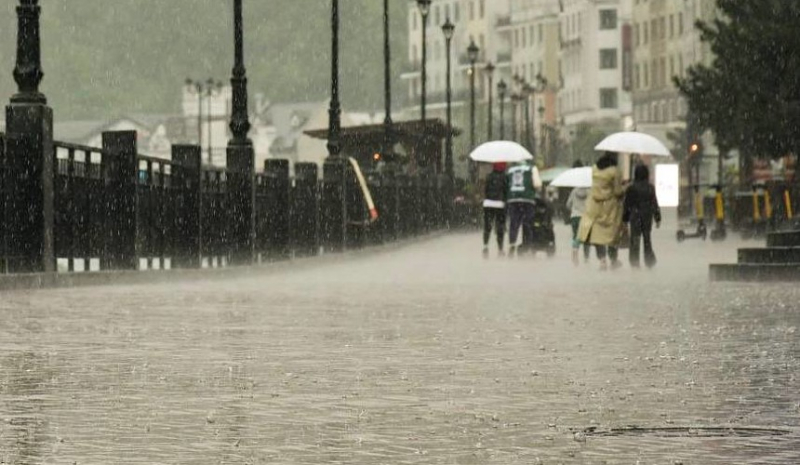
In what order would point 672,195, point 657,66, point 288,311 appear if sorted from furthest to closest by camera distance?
1. point 657,66
2. point 672,195
3. point 288,311

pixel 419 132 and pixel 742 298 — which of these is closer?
pixel 742 298

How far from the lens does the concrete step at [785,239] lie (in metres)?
26.8

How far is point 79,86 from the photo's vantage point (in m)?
187

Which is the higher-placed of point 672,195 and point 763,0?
point 763,0

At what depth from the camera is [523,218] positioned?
1506 inches

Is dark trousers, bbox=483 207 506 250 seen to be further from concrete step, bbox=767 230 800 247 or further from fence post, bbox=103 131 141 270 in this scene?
fence post, bbox=103 131 141 270

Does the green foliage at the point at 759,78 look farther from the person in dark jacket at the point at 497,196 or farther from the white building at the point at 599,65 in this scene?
the white building at the point at 599,65

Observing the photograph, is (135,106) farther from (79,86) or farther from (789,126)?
(789,126)

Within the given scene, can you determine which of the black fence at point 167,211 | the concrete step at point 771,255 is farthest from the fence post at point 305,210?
the concrete step at point 771,255

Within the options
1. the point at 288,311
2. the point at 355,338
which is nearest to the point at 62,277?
the point at 288,311

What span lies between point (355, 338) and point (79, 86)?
173674mm

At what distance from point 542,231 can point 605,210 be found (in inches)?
280

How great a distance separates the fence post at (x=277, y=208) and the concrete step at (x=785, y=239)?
27.2 feet

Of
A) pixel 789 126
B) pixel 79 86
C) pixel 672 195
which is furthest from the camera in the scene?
pixel 79 86
